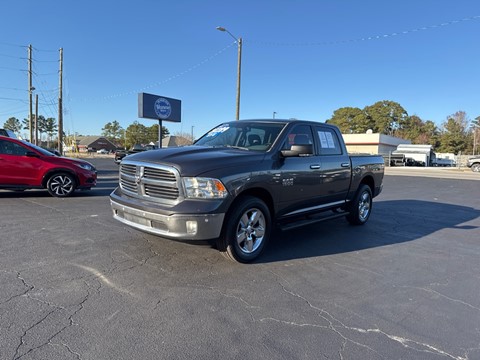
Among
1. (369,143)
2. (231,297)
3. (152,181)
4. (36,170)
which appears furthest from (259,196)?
(369,143)

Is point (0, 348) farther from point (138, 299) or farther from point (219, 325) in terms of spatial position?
point (219, 325)

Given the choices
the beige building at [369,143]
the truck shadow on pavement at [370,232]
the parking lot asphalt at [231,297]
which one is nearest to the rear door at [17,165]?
the parking lot asphalt at [231,297]

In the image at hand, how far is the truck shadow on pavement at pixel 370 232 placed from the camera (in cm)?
545

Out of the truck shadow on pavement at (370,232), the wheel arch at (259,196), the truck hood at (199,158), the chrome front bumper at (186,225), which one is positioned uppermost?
the truck hood at (199,158)

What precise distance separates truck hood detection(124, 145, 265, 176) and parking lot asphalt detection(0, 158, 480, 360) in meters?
1.26

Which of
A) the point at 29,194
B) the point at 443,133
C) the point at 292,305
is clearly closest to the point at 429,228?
the point at 292,305

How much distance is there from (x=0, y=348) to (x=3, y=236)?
135 inches

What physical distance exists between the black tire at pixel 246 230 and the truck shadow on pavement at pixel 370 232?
0.86 ft

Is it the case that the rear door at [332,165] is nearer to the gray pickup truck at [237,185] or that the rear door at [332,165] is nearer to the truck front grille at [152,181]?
the gray pickup truck at [237,185]

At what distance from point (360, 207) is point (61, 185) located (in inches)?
301

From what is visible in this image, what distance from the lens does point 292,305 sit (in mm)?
3572

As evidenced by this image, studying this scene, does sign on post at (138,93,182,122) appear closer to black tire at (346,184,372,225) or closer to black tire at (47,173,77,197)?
black tire at (47,173,77,197)

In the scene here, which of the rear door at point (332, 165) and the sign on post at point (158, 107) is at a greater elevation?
the sign on post at point (158, 107)

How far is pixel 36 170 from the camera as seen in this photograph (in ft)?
30.7
